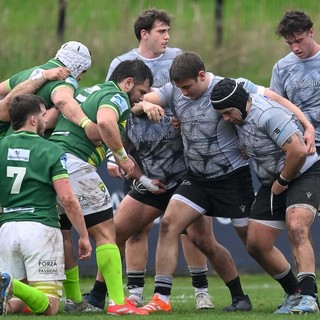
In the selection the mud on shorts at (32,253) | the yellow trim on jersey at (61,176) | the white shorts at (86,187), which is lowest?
the mud on shorts at (32,253)

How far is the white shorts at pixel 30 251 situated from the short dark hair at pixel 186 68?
1.68m

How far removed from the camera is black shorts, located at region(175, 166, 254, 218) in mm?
10398

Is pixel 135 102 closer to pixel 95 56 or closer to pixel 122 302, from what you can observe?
pixel 122 302

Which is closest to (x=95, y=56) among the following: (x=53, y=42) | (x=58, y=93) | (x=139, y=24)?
(x=53, y=42)

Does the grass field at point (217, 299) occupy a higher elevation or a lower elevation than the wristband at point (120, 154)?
lower

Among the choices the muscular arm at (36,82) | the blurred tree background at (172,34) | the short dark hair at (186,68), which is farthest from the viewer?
the blurred tree background at (172,34)

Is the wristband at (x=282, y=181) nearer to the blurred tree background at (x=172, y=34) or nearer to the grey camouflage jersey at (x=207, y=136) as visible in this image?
the grey camouflage jersey at (x=207, y=136)

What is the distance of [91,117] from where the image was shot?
32.5 feet

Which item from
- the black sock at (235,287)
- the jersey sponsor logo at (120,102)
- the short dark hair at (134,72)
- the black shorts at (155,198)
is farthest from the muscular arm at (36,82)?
the black sock at (235,287)

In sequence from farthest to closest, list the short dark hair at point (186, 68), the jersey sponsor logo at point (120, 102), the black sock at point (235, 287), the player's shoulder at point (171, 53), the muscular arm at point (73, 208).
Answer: the player's shoulder at point (171, 53) → the black sock at point (235, 287) → the short dark hair at point (186, 68) → the jersey sponsor logo at point (120, 102) → the muscular arm at point (73, 208)

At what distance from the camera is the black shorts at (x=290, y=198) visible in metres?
9.90

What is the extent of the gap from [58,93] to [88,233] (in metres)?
1.18

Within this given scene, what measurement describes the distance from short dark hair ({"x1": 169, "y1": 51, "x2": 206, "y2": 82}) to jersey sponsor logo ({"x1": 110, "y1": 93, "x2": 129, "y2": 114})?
57 cm

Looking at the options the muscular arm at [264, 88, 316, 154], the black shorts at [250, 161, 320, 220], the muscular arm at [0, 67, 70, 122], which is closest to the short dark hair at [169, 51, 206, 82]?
the muscular arm at [264, 88, 316, 154]
